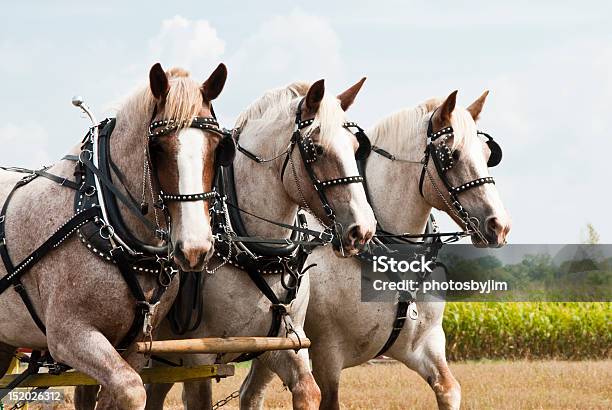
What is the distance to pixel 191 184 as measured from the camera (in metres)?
4.36

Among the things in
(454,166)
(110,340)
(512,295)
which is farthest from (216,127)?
(512,295)

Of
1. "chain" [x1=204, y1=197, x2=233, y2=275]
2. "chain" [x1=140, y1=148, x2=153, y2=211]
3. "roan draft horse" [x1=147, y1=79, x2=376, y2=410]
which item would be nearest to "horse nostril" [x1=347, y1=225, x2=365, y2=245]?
"roan draft horse" [x1=147, y1=79, x2=376, y2=410]

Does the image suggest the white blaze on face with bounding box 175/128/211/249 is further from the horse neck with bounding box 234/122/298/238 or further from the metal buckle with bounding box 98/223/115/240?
the horse neck with bounding box 234/122/298/238

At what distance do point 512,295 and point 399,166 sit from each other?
11909 mm

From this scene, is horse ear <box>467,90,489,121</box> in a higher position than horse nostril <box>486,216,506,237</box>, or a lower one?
higher

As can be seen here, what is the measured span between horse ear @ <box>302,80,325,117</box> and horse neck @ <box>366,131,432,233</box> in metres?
1.24

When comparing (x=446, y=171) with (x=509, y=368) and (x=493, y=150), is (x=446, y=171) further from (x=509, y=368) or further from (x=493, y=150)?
(x=509, y=368)

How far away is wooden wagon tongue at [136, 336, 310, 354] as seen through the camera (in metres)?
4.61

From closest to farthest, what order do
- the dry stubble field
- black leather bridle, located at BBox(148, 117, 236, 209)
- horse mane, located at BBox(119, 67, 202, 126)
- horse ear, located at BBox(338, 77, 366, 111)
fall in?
black leather bridle, located at BBox(148, 117, 236, 209) → horse mane, located at BBox(119, 67, 202, 126) → horse ear, located at BBox(338, 77, 366, 111) → the dry stubble field

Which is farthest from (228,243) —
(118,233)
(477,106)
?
(477,106)

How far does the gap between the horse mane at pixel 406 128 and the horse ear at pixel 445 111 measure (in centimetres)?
4

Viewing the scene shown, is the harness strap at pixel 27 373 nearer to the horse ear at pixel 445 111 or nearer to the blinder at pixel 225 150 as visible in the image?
the blinder at pixel 225 150

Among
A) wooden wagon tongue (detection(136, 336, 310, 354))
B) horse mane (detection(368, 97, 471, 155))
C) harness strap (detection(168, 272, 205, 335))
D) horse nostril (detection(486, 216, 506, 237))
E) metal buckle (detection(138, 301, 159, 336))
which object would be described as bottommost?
wooden wagon tongue (detection(136, 336, 310, 354))

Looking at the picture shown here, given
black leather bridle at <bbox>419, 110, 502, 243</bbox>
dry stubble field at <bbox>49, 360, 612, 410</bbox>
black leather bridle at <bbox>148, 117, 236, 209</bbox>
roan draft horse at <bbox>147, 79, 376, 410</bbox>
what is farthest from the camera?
dry stubble field at <bbox>49, 360, 612, 410</bbox>
